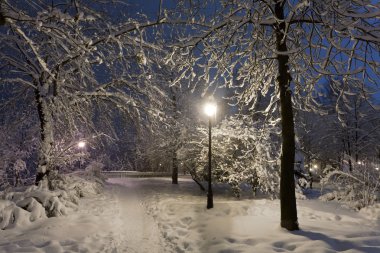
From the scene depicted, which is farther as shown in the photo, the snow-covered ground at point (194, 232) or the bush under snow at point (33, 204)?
the bush under snow at point (33, 204)

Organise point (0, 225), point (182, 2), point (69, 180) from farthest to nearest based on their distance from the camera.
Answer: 1. point (69, 180)
2. point (0, 225)
3. point (182, 2)

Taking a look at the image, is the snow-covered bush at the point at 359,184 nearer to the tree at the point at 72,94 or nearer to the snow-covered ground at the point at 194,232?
the snow-covered ground at the point at 194,232

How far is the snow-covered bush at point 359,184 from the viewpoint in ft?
43.1

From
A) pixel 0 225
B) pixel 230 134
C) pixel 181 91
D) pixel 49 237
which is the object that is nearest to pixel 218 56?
pixel 49 237

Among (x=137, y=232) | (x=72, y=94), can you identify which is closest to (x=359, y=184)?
(x=137, y=232)

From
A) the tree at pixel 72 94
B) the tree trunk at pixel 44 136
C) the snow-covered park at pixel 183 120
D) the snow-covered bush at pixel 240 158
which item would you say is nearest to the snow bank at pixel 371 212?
the snow-covered park at pixel 183 120

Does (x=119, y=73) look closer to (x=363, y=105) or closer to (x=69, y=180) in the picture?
(x=69, y=180)

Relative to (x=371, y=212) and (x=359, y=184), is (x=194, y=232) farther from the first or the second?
(x=359, y=184)

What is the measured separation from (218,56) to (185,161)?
12.8 meters

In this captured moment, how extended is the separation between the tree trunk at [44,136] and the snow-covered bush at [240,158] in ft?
25.4

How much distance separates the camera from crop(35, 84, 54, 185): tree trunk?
1330 cm

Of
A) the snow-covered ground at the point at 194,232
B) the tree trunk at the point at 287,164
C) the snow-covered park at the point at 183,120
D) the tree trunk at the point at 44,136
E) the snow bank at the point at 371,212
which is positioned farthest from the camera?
the tree trunk at the point at 44,136

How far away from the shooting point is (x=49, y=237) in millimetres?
8430

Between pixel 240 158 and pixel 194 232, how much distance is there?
8.26 meters
